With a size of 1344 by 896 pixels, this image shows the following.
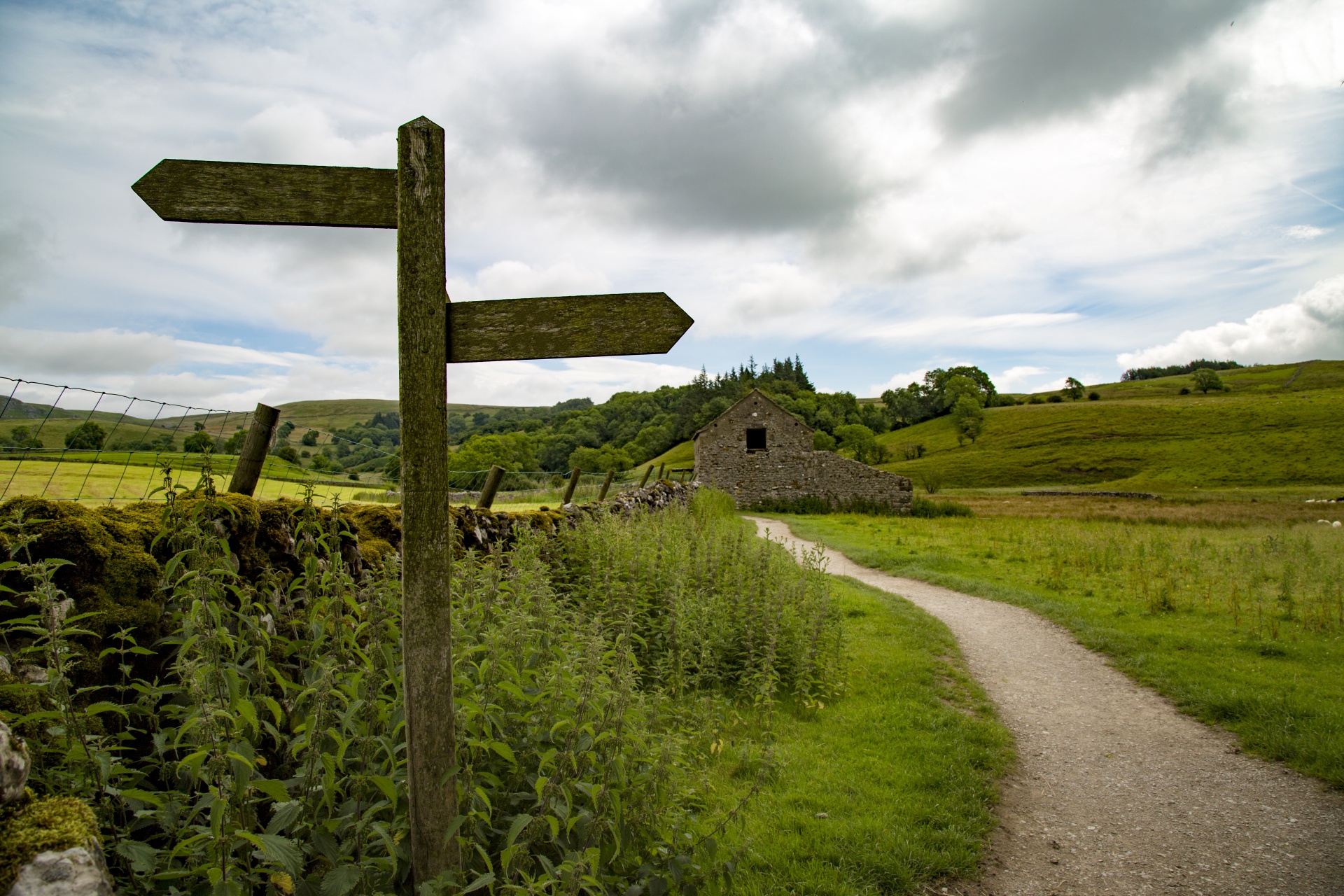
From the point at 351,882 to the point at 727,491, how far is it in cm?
3085

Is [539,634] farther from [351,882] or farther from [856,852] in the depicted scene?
[856,852]

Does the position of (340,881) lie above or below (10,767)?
below

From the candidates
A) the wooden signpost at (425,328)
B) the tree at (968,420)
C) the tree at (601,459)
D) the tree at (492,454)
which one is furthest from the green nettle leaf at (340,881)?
the tree at (968,420)

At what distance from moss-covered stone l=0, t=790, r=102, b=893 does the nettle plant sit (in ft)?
0.36

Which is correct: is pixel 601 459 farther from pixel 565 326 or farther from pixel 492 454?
pixel 565 326

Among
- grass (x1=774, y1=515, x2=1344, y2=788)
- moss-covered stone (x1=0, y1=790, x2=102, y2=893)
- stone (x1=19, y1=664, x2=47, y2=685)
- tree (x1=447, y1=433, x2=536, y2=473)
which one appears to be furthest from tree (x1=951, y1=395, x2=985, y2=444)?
moss-covered stone (x1=0, y1=790, x2=102, y2=893)

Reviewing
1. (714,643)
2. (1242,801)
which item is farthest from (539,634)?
(1242,801)

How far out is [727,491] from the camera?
3266 centimetres

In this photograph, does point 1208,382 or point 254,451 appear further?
point 1208,382

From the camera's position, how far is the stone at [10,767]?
5.18 ft

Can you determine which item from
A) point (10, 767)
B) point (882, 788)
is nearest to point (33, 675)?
point (10, 767)

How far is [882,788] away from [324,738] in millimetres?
4261

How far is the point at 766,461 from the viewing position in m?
32.7

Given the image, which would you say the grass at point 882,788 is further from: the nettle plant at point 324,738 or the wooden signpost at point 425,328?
the wooden signpost at point 425,328
